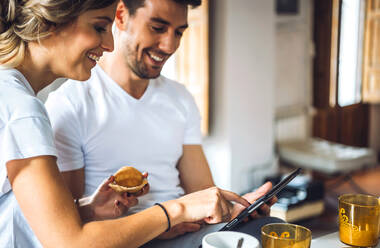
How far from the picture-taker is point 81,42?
103 centimetres

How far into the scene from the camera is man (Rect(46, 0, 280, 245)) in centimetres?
139

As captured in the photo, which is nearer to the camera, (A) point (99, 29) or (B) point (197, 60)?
(A) point (99, 29)

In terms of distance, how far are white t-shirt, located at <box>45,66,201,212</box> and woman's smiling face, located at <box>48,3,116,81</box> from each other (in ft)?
1.06

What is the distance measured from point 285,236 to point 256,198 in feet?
1.09

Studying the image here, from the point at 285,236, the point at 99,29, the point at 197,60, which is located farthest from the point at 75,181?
the point at 197,60

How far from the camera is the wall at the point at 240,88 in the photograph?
3.31m

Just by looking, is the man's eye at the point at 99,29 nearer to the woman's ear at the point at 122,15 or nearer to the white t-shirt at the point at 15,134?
the white t-shirt at the point at 15,134

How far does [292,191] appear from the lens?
10.4 feet

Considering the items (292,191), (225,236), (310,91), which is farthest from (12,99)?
(310,91)

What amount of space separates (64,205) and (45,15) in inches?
16.2

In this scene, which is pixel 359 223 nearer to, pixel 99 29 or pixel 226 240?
pixel 226 240

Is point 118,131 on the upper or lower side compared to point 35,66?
lower

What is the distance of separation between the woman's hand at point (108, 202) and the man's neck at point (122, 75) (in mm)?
403

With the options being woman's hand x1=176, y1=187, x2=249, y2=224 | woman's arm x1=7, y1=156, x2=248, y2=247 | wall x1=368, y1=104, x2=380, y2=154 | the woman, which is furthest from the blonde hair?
wall x1=368, y1=104, x2=380, y2=154
